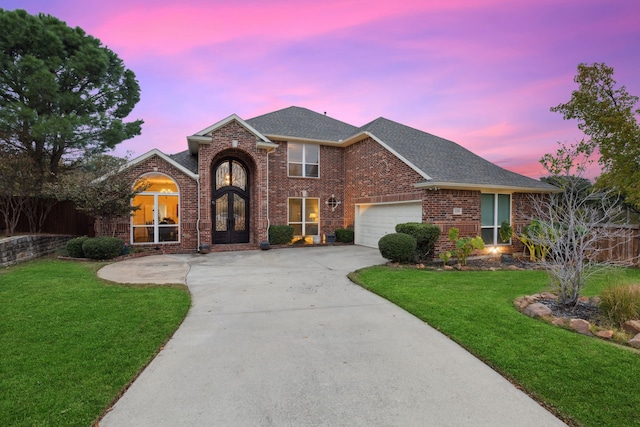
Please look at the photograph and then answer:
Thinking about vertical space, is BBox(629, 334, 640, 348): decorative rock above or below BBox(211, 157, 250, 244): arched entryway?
below

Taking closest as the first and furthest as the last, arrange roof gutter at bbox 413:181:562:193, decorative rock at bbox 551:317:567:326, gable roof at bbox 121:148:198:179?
decorative rock at bbox 551:317:567:326 → roof gutter at bbox 413:181:562:193 → gable roof at bbox 121:148:198:179

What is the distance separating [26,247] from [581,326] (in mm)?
14801

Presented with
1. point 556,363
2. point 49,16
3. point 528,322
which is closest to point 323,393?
point 556,363

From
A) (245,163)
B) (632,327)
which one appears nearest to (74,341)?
(632,327)

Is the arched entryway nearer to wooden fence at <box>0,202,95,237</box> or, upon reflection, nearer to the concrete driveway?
wooden fence at <box>0,202,95,237</box>

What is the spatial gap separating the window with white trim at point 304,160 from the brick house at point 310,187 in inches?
2.0

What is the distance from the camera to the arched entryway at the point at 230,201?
14016 mm

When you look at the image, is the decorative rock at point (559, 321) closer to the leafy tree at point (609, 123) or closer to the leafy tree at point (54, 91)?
the leafy tree at point (609, 123)

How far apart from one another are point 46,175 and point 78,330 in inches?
427

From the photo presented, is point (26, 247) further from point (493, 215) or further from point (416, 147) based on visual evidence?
point (493, 215)

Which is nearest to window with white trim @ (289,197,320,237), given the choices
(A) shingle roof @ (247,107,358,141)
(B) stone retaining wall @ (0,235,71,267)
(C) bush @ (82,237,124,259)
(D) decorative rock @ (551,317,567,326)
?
(A) shingle roof @ (247,107,358,141)

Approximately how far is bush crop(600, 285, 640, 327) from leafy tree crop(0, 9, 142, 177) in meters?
18.2

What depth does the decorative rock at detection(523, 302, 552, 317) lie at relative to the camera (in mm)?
4883

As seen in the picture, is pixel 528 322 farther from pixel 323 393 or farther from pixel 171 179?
pixel 171 179
